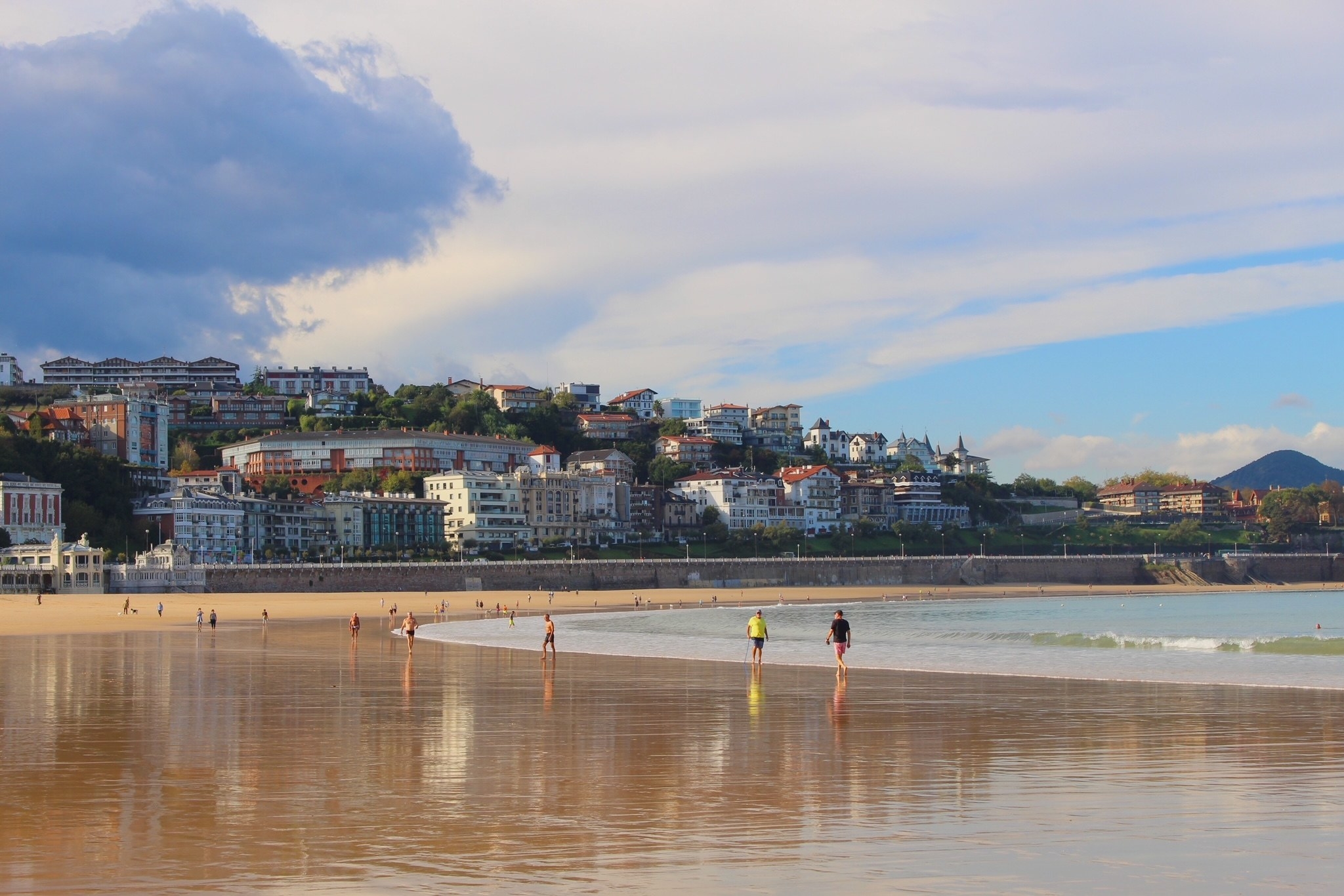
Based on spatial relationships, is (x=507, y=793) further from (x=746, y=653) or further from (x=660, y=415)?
(x=660, y=415)

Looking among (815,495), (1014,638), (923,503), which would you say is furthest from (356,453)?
(1014,638)

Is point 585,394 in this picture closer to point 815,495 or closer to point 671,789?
point 815,495

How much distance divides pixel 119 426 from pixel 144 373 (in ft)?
180

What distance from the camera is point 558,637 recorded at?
35.9m

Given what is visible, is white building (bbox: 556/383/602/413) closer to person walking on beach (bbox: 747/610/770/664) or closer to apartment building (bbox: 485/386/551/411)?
apartment building (bbox: 485/386/551/411)

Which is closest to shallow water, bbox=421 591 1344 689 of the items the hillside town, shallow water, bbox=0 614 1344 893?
shallow water, bbox=0 614 1344 893

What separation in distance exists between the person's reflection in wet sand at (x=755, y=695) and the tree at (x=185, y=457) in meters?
126

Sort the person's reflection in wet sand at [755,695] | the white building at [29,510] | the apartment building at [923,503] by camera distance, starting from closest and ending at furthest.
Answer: the person's reflection in wet sand at [755,695], the white building at [29,510], the apartment building at [923,503]

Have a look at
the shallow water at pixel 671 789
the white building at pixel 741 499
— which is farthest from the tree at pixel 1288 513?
the shallow water at pixel 671 789

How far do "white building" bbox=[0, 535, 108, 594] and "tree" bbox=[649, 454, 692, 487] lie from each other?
3146 inches

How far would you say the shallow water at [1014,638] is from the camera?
24.2m

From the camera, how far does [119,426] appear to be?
431 feet

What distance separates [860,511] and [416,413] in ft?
185

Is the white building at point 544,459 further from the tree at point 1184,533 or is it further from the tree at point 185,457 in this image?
the tree at point 1184,533
